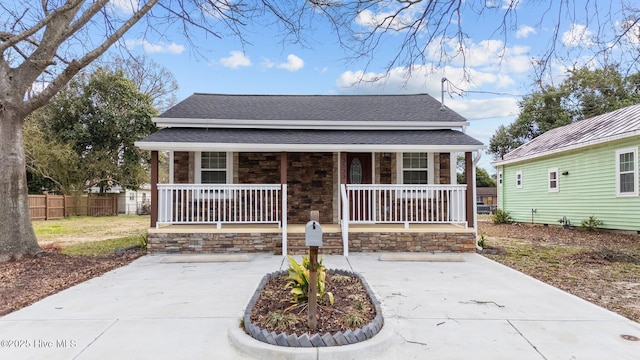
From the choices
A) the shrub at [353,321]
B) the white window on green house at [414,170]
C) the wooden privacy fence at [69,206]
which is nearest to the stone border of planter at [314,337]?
the shrub at [353,321]

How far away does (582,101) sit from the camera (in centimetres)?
2569

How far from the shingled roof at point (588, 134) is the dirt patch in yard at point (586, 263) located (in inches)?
122

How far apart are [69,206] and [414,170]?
2156cm

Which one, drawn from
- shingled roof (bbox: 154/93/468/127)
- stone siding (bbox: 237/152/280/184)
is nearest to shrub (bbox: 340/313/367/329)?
stone siding (bbox: 237/152/280/184)

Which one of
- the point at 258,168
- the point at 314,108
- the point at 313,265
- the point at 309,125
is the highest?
the point at 314,108

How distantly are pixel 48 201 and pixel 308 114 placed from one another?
17796 mm

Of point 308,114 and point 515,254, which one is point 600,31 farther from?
point 308,114

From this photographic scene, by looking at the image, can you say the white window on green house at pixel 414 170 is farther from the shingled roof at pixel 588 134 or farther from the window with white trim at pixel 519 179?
the window with white trim at pixel 519 179

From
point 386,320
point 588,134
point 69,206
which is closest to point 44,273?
point 386,320

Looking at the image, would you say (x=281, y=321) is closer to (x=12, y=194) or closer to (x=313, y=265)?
(x=313, y=265)

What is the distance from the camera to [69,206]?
22.4 metres

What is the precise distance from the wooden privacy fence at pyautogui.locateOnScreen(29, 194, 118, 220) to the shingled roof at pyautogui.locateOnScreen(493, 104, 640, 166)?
23.9 meters

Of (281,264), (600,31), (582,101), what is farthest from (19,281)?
(582,101)

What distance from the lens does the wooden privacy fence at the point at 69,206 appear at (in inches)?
785
